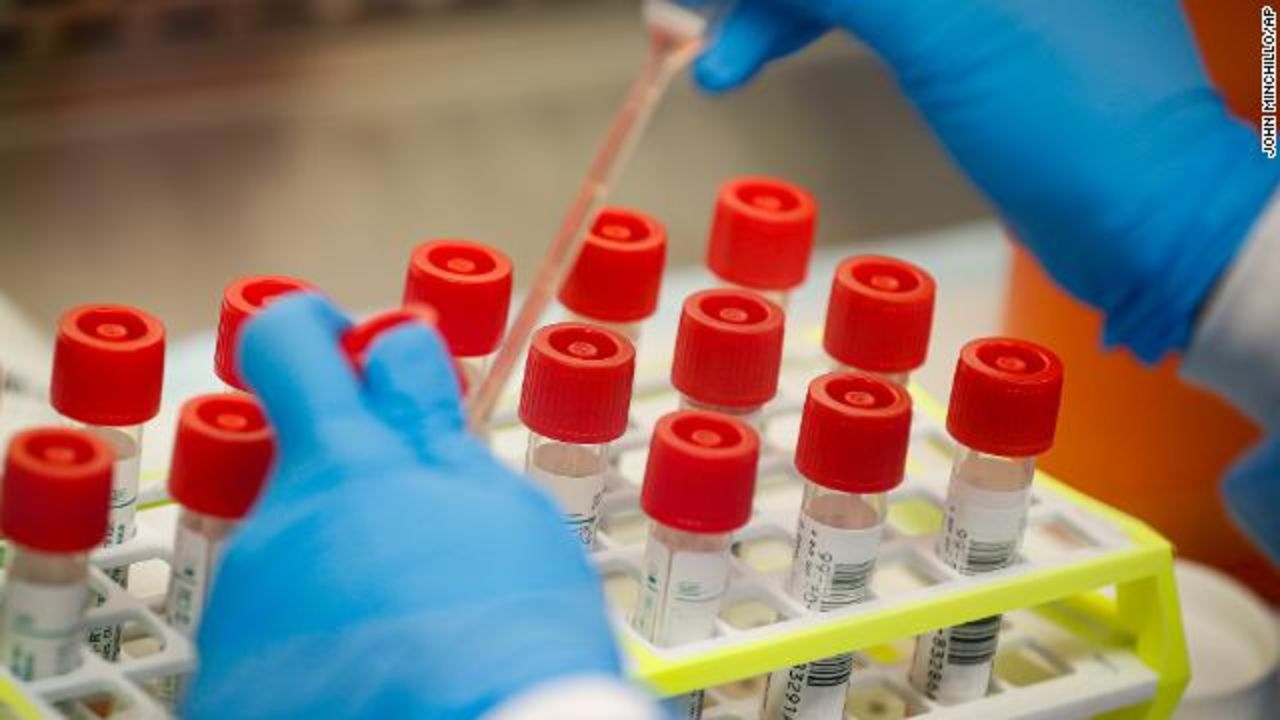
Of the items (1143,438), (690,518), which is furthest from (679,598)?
A: (1143,438)

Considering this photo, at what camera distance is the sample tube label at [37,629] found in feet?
2.59

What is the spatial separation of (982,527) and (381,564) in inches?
13.0

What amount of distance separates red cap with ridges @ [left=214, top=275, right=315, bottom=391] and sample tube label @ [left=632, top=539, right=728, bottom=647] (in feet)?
0.60

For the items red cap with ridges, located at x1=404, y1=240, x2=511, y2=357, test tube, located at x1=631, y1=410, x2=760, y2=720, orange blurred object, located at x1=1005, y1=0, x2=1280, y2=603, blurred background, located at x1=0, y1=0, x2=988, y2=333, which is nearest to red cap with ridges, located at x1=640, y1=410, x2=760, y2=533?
test tube, located at x1=631, y1=410, x2=760, y2=720

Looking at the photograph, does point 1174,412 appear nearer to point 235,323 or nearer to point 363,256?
point 235,323

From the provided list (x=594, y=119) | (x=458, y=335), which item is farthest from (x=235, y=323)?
(x=594, y=119)

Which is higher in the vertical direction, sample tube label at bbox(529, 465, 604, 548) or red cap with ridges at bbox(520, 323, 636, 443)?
red cap with ridges at bbox(520, 323, 636, 443)

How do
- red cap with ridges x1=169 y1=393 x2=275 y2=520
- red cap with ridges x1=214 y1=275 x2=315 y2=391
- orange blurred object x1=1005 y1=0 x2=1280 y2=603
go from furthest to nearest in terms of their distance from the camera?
orange blurred object x1=1005 y1=0 x2=1280 y2=603
red cap with ridges x1=214 y1=275 x2=315 y2=391
red cap with ridges x1=169 y1=393 x2=275 y2=520

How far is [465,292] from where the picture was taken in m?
0.91

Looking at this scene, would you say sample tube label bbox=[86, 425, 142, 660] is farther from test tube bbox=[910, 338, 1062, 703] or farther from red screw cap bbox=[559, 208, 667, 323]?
test tube bbox=[910, 338, 1062, 703]

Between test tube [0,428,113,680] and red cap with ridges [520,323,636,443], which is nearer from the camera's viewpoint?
test tube [0,428,113,680]

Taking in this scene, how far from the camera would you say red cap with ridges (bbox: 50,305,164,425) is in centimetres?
84

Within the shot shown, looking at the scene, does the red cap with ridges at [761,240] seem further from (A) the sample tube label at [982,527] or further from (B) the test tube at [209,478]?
(B) the test tube at [209,478]

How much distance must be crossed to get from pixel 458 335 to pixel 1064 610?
315mm
